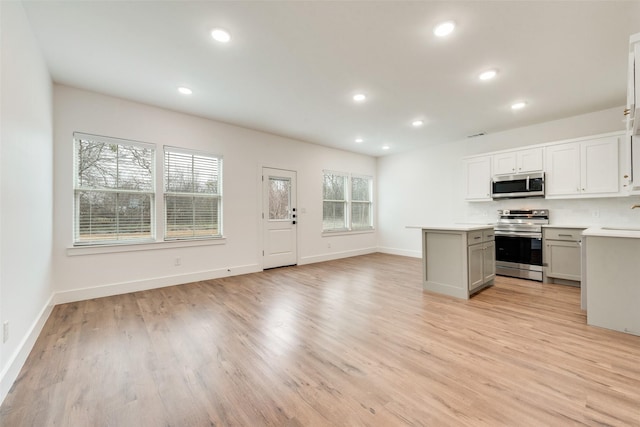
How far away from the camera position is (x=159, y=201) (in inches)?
161

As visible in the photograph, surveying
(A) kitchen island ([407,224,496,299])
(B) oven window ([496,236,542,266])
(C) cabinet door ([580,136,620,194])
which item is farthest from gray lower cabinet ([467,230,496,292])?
(C) cabinet door ([580,136,620,194])

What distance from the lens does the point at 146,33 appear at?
241 cm

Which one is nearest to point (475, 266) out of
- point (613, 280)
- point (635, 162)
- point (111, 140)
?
point (613, 280)

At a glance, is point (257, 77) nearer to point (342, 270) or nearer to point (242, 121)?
point (242, 121)

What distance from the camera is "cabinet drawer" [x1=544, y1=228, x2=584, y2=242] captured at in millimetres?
4012

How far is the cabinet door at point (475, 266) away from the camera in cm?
346

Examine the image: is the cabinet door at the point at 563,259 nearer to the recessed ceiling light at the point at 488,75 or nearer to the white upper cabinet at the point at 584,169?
the white upper cabinet at the point at 584,169

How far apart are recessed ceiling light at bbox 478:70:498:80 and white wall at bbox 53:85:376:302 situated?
3.67 metres

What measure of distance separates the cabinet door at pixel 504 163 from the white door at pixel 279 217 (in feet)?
13.2

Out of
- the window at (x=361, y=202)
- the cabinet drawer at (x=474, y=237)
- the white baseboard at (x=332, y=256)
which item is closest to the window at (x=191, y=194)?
the white baseboard at (x=332, y=256)

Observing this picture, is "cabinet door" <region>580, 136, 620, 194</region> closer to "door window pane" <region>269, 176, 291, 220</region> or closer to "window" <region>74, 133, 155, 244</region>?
"door window pane" <region>269, 176, 291, 220</region>

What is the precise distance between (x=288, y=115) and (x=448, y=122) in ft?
9.47

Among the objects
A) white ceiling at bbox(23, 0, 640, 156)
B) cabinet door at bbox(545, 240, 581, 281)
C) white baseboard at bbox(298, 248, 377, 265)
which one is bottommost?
white baseboard at bbox(298, 248, 377, 265)

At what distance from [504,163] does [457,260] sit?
2.70 meters
